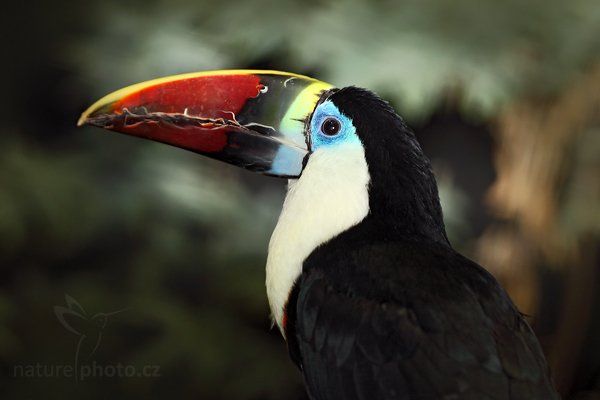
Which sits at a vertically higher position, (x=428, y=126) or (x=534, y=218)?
(x=428, y=126)

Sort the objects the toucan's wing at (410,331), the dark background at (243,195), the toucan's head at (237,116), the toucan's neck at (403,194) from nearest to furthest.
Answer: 1. the toucan's wing at (410,331)
2. the toucan's neck at (403,194)
3. the toucan's head at (237,116)
4. the dark background at (243,195)

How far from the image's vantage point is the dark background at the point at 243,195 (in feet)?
9.36

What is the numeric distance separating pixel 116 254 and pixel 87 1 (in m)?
0.97

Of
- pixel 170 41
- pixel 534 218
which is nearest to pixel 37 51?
pixel 170 41

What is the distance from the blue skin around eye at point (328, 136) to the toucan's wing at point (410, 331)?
0.21 m

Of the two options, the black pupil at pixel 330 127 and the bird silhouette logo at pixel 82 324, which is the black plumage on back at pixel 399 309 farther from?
the bird silhouette logo at pixel 82 324

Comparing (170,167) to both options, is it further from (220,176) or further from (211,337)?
(211,337)

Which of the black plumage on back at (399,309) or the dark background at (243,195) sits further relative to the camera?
the dark background at (243,195)

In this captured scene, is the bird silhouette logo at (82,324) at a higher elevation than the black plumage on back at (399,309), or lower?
lower

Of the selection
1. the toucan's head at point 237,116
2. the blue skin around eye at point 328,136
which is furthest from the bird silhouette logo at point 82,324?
the blue skin around eye at point 328,136

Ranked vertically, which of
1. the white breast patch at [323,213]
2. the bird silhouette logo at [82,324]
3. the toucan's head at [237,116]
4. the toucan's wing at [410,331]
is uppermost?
the toucan's head at [237,116]

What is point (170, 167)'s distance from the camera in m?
2.88

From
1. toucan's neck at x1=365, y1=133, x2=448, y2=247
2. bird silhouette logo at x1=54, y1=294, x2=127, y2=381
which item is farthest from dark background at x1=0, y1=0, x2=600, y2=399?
toucan's neck at x1=365, y1=133, x2=448, y2=247

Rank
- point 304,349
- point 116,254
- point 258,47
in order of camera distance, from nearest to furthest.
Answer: point 304,349
point 258,47
point 116,254
